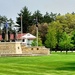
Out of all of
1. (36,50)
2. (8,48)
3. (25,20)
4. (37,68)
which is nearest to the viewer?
(37,68)

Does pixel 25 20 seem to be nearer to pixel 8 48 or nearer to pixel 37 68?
pixel 8 48

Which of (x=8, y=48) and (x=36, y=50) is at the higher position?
(x=8, y=48)

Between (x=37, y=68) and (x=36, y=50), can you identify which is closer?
(x=37, y=68)

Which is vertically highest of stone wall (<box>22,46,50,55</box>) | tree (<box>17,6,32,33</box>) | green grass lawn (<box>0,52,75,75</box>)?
tree (<box>17,6,32,33</box>)

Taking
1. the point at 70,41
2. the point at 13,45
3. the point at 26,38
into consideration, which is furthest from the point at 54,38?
the point at 13,45

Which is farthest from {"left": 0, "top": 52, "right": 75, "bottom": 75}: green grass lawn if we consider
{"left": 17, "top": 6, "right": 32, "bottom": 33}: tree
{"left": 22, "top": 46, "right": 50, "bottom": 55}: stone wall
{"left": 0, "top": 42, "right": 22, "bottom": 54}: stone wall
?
{"left": 17, "top": 6, "right": 32, "bottom": 33}: tree

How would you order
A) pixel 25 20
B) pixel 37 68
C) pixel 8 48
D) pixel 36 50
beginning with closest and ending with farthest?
pixel 37 68
pixel 8 48
pixel 36 50
pixel 25 20

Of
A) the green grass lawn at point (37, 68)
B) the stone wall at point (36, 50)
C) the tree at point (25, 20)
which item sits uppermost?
the tree at point (25, 20)

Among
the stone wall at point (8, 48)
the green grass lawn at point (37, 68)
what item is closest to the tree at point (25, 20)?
the stone wall at point (8, 48)

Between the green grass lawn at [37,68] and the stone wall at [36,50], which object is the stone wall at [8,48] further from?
the green grass lawn at [37,68]

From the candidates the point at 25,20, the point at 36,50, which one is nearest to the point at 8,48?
the point at 36,50

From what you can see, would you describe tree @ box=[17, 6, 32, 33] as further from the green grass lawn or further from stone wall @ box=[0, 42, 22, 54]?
the green grass lawn

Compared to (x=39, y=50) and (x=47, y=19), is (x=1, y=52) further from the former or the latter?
(x=47, y=19)

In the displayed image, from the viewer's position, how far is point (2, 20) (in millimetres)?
123000
